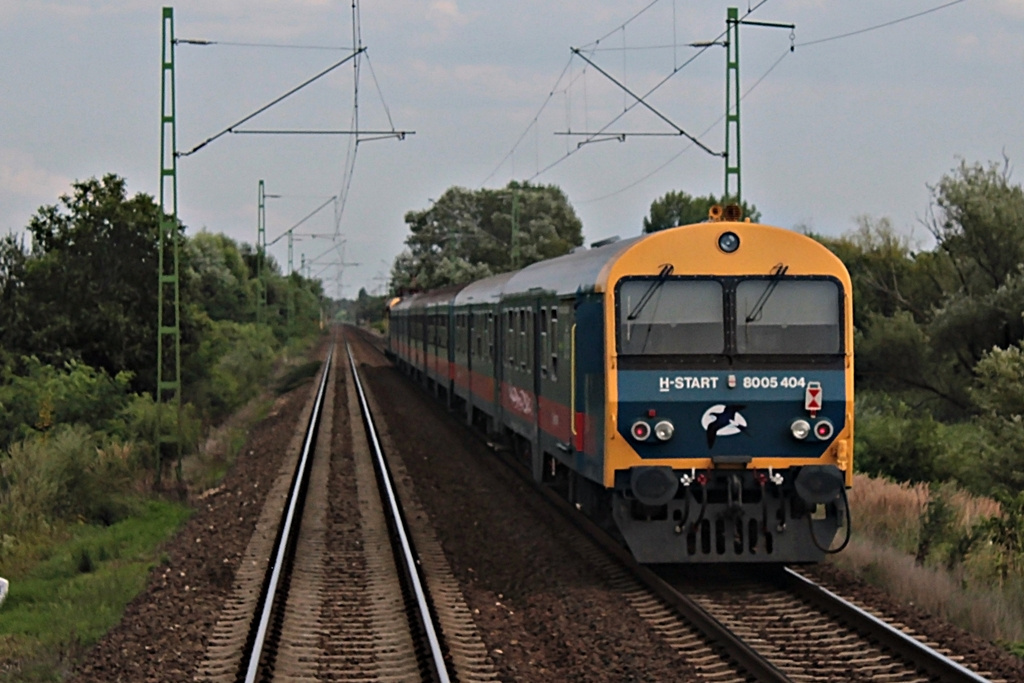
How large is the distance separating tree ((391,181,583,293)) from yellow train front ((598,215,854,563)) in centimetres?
5814

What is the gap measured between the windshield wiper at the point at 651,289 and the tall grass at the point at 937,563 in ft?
10.2

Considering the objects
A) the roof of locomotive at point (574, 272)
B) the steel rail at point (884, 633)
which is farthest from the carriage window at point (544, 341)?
the steel rail at point (884, 633)

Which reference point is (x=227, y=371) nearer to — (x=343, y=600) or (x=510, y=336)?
(x=510, y=336)

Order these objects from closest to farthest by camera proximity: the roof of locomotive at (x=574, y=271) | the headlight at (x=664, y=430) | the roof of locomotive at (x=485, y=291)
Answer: the headlight at (x=664, y=430) → the roof of locomotive at (x=574, y=271) → the roof of locomotive at (x=485, y=291)

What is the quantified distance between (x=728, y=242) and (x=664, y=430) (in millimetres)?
1766

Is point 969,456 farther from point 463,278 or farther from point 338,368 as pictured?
point 463,278

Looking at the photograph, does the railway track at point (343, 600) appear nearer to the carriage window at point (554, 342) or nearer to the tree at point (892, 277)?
the carriage window at point (554, 342)

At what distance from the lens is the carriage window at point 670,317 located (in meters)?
11.0

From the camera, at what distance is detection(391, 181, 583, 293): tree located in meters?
72.5

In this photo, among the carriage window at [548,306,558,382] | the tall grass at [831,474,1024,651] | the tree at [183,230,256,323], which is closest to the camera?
the tall grass at [831,474,1024,651]

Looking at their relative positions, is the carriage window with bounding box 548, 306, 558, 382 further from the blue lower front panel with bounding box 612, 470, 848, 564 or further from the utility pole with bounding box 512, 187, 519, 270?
the utility pole with bounding box 512, 187, 519, 270

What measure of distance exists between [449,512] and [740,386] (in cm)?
596

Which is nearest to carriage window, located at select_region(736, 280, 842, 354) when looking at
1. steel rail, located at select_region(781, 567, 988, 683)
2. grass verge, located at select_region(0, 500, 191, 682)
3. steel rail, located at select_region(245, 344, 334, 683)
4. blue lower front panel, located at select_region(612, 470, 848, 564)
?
blue lower front panel, located at select_region(612, 470, 848, 564)

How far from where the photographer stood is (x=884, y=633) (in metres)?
8.95
